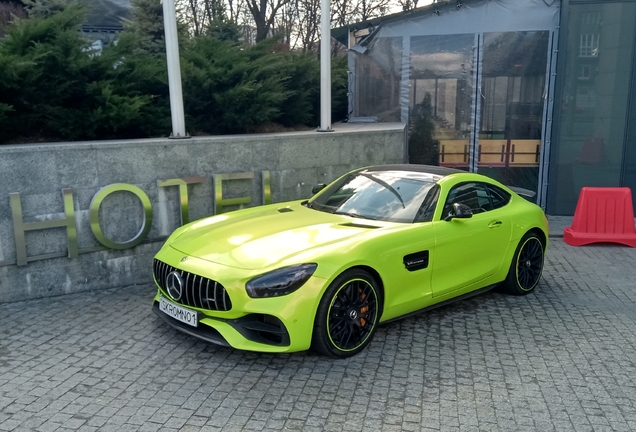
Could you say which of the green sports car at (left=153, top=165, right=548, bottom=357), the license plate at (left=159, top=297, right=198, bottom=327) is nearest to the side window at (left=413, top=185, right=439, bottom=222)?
the green sports car at (left=153, top=165, right=548, bottom=357)

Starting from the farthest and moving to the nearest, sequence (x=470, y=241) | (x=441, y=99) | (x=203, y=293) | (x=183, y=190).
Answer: (x=441, y=99)
(x=183, y=190)
(x=470, y=241)
(x=203, y=293)

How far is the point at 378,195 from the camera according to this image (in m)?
5.93

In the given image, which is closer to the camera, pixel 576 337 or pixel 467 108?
pixel 576 337

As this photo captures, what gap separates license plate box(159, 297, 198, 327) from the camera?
4.76 meters

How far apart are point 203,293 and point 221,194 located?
3038 mm

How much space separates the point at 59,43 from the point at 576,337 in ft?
23.1

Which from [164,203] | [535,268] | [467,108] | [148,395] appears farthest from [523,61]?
[148,395]

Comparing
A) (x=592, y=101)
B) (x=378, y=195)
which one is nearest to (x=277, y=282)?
(x=378, y=195)

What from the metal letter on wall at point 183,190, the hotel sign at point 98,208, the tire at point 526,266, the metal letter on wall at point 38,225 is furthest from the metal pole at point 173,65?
the tire at point 526,266

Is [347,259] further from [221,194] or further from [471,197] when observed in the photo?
[221,194]

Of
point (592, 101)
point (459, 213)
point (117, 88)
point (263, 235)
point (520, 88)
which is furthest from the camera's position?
point (520, 88)

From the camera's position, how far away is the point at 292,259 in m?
4.61

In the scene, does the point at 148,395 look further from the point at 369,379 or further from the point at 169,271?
the point at 369,379

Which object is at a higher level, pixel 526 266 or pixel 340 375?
pixel 526 266
